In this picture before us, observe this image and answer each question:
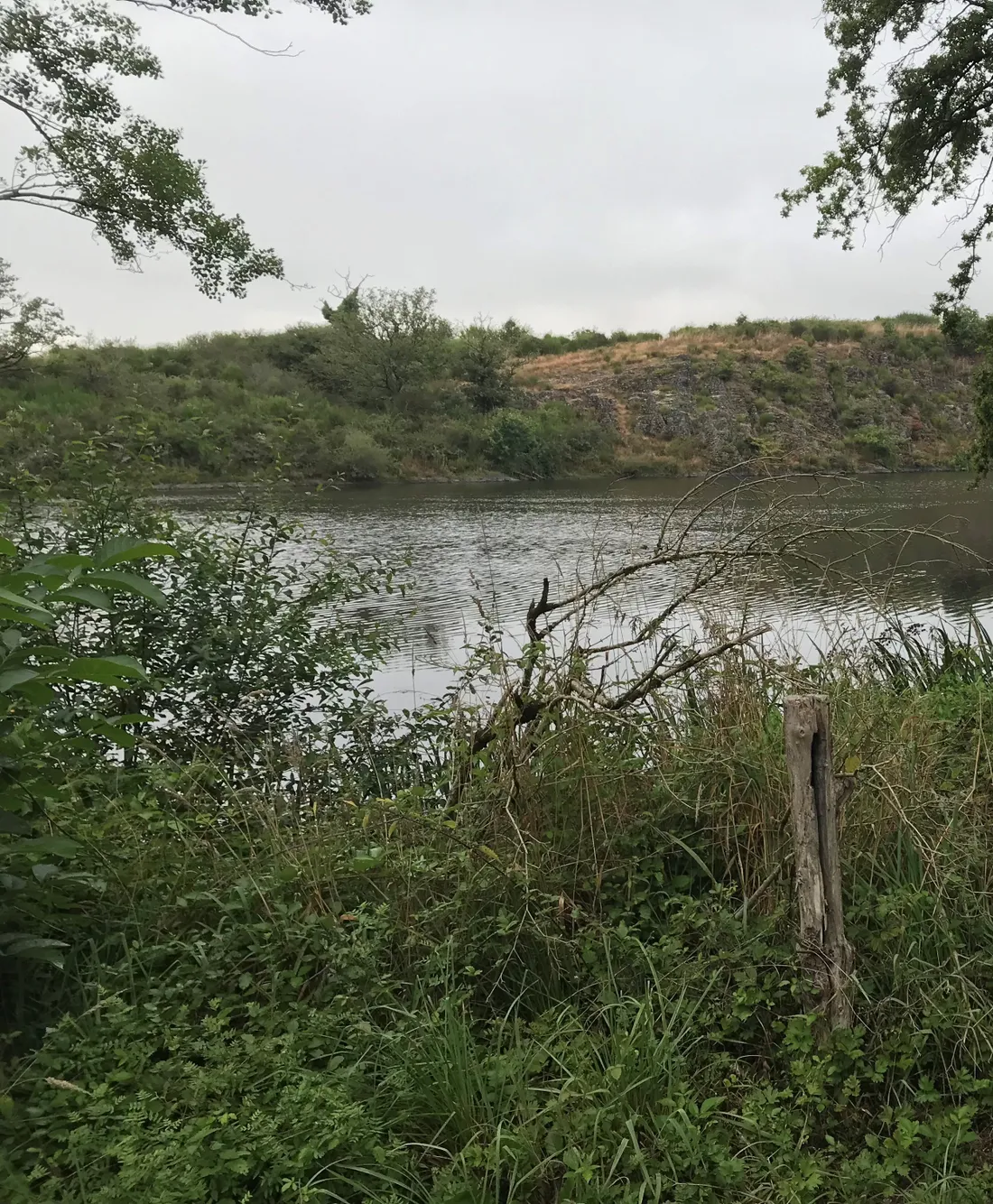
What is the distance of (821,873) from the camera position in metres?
2.43

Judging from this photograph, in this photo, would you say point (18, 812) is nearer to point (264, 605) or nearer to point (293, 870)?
point (293, 870)

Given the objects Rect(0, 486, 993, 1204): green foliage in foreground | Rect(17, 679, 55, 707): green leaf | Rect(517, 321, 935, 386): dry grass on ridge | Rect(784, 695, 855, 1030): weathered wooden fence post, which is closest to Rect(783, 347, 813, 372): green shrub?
Rect(517, 321, 935, 386): dry grass on ridge

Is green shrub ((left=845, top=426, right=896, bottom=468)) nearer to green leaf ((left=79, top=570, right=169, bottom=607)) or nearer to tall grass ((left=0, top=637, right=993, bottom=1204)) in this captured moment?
tall grass ((left=0, top=637, right=993, bottom=1204))

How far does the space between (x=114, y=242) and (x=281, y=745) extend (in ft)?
19.9

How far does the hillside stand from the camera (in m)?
32.2

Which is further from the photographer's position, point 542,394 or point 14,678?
point 542,394

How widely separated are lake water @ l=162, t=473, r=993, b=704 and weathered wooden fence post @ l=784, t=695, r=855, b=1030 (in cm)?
133

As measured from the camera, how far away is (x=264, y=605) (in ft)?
16.6

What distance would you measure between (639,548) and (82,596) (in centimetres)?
263

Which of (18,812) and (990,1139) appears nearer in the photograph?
(990,1139)

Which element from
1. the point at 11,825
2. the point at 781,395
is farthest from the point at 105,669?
the point at 781,395

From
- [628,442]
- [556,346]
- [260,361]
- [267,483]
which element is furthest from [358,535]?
[556,346]

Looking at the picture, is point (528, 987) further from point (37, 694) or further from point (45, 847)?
point (37, 694)

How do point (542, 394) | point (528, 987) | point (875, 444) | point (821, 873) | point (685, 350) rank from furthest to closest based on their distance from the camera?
point (685, 350)
point (542, 394)
point (875, 444)
point (528, 987)
point (821, 873)
